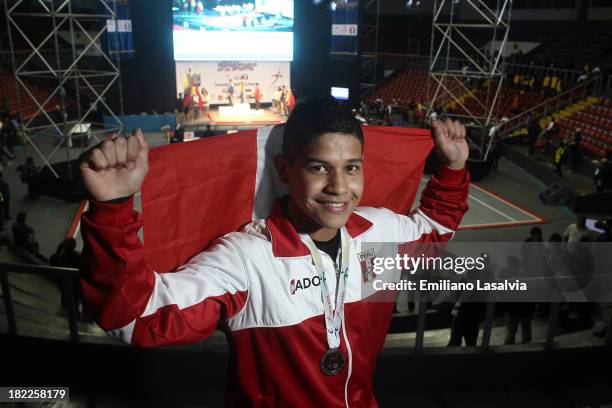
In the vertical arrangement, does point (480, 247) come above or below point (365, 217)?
below

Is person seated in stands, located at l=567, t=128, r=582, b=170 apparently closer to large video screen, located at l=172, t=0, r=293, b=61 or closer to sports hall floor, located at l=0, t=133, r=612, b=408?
sports hall floor, located at l=0, t=133, r=612, b=408

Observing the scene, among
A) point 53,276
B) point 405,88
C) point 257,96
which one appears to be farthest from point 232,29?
point 53,276

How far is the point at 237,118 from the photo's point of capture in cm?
2269

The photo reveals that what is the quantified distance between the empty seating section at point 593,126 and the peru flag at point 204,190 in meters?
15.9

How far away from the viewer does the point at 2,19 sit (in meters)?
25.9

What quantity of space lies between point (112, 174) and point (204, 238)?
0.67 metres

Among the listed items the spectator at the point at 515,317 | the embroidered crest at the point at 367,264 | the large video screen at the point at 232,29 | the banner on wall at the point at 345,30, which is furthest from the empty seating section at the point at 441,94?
the embroidered crest at the point at 367,264

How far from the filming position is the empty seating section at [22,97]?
2109 centimetres

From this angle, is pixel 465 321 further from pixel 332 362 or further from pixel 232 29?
pixel 232 29

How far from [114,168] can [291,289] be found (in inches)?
31.5

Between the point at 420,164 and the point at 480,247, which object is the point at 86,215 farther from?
the point at 480,247

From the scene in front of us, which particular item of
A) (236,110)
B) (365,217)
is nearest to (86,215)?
A: (365,217)

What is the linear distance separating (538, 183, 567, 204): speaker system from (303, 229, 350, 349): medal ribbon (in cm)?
1196

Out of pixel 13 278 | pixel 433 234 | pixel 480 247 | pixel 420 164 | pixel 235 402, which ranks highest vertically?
pixel 420 164
